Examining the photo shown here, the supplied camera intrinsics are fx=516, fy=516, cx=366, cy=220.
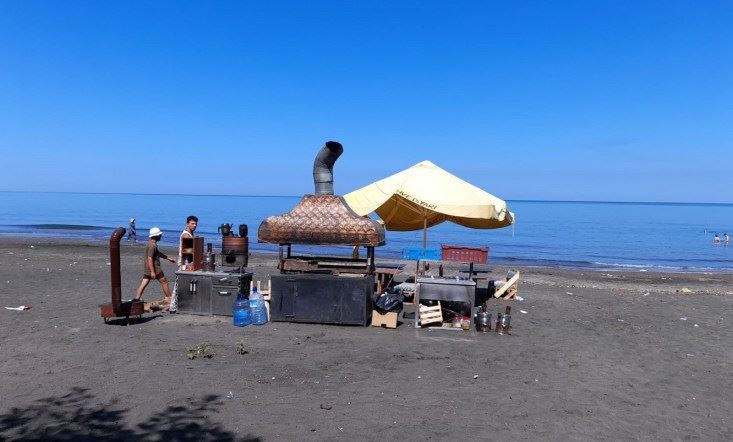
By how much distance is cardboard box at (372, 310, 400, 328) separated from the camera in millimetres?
10086

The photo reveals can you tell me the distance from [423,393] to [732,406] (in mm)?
4015

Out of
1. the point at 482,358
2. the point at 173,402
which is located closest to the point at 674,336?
the point at 482,358

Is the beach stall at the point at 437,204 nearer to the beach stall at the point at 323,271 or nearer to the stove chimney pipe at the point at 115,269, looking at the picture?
the beach stall at the point at 323,271

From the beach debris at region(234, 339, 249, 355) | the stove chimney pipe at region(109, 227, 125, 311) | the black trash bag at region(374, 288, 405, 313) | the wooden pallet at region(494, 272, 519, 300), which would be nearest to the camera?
the beach debris at region(234, 339, 249, 355)

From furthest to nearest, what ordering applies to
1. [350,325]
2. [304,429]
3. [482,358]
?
[350,325]
[482,358]
[304,429]

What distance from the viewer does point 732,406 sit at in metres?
6.70

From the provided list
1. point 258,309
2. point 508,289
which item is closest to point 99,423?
point 258,309

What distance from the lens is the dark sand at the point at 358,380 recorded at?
5637mm

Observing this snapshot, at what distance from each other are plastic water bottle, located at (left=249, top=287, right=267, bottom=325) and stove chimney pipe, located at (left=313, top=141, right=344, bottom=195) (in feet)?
8.33

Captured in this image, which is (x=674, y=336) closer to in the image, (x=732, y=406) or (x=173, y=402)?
(x=732, y=406)

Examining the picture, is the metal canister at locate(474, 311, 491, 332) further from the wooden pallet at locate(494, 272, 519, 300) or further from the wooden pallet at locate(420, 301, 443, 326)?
the wooden pallet at locate(494, 272, 519, 300)

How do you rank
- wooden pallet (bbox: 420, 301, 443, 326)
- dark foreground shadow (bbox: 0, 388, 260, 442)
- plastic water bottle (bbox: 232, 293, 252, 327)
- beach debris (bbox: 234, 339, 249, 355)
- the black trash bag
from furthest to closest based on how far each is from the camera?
wooden pallet (bbox: 420, 301, 443, 326) < the black trash bag < plastic water bottle (bbox: 232, 293, 252, 327) < beach debris (bbox: 234, 339, 249, 355) < dark foreground shadow (bbox: 0, 388, 260, 442)

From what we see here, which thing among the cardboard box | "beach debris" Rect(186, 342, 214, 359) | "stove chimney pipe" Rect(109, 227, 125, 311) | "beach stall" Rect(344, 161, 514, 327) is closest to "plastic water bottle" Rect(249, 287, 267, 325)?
"beach debris" Rect(186, 342, 214, 359)

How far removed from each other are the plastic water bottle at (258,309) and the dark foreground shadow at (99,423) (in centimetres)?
384
